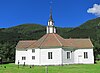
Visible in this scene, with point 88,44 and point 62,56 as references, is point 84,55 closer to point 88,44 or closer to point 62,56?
point 88,44

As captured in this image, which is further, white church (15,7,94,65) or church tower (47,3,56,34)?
church tower (47,3,56,34)

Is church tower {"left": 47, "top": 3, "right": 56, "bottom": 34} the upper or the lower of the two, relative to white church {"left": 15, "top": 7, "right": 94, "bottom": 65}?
upper

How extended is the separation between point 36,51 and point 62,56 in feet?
21.2

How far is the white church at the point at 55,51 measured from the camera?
2311 inches

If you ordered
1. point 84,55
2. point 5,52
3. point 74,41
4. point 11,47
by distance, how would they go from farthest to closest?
point 11,47 < point 5,52 < point 74,41 < point 84,55

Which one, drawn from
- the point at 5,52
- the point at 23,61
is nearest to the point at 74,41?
the point at 23,61

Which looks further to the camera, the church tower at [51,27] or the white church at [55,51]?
the church tower at [51,27]

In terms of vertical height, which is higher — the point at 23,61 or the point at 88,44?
the point at 88,44

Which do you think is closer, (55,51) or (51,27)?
(55,51)

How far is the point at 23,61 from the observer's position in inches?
2586

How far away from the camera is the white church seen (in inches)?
2311

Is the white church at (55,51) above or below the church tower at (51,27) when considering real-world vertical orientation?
below

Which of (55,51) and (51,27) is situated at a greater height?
(51,27)

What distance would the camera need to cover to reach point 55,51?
58.8 meters
